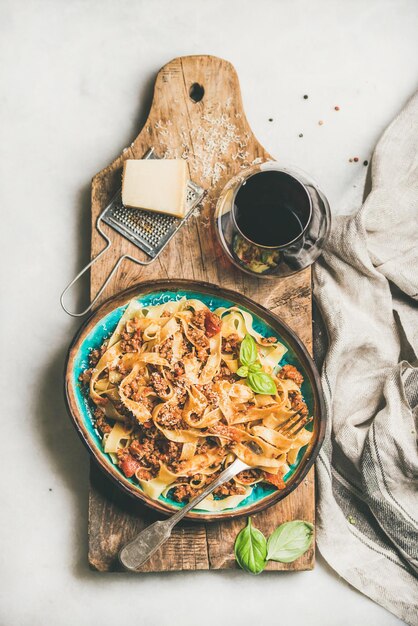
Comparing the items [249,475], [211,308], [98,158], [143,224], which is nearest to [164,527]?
[249,475]

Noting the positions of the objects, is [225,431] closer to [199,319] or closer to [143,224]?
[199,319]

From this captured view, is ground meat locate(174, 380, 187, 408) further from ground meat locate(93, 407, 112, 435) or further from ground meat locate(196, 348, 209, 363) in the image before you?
ground meat locate(93, 407, 112, 435)

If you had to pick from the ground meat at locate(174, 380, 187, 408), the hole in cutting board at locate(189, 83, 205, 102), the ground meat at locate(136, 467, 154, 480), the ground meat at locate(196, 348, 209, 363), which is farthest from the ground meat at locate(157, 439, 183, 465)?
the hole in cutting board at locate(189, 83, 205, 102)

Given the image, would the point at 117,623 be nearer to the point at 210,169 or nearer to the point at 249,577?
the point at 249,577

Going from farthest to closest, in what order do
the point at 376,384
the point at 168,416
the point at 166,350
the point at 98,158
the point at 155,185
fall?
the point at 98,158
the point at 376,384
the point at 155,185
the point at 166,350
the point at 168,416

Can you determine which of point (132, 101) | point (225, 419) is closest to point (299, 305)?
point (225, 419)
